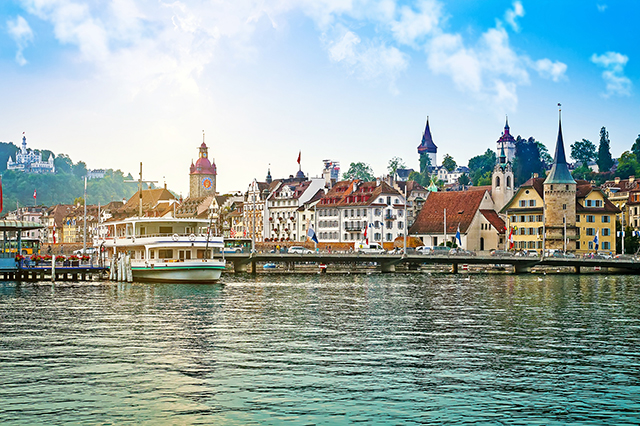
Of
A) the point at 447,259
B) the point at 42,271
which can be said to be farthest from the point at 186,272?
the point at 447,259

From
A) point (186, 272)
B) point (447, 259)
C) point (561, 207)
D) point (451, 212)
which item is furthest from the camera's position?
point (451, 212)

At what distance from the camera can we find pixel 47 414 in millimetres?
25516

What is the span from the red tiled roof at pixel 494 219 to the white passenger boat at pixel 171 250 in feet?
234

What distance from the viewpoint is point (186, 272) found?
270ft

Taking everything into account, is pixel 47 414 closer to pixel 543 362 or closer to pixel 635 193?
pixel 543 362

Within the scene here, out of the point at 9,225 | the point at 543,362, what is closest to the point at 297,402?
the point at 543,362

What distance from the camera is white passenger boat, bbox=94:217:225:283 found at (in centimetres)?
8212

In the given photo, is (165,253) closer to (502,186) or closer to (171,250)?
(171,250)

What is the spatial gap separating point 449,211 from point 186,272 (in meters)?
78.0

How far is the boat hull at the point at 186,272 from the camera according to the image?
82.1 metres

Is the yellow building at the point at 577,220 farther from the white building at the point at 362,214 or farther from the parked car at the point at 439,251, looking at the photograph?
the white building at the point at 362,214

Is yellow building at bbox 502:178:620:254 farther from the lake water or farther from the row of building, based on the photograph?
the lake water

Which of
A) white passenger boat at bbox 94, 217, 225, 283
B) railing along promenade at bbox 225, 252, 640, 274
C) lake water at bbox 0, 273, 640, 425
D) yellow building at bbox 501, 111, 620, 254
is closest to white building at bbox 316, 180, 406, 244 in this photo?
yellow building at bbox 501, 111, 620, 254

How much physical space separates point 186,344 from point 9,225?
45.8 meters
